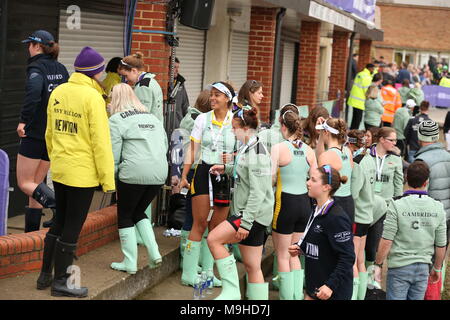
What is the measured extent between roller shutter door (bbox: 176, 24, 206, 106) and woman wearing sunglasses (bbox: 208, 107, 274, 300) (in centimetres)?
684

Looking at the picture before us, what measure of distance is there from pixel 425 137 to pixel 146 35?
10.8 feet

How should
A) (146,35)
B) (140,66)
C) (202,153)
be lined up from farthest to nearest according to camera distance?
1. (146,35)
2. (140,66)
3. (202,153)

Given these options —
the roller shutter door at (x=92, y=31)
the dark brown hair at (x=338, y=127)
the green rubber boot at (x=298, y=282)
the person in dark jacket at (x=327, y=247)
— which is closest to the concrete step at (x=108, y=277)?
the green rubber boot at (x=298, y=282)

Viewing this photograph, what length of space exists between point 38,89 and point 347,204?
3.00m

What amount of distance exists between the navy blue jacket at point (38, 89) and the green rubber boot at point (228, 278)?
2.11 meters

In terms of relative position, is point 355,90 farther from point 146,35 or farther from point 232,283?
point 232,283

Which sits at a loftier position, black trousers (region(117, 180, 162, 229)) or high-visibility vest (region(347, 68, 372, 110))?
high-visibility vest (region(347, 68, 372, 110))

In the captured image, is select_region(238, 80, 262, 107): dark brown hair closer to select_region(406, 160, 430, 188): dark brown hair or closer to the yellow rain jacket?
select_region(406, 160, 430, 188): dark brown hair

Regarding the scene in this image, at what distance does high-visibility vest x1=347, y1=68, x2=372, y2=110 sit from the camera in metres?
20.3

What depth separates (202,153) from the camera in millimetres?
7129

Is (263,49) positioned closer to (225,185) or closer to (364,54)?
(225,185)

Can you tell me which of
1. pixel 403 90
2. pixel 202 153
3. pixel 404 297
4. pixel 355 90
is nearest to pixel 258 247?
pixel 202 153

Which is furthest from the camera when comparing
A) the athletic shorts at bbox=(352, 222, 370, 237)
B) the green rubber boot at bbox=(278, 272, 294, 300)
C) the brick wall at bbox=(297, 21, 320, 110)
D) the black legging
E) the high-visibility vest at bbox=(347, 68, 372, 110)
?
the high-visibility vest at bbox=(347, 68, 372, 110)

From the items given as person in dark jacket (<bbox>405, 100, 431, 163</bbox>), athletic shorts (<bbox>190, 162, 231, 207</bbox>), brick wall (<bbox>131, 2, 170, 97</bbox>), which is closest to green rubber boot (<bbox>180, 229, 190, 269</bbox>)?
athletic shorts (<bbox>190, 162, 231, 207</bbox>)
